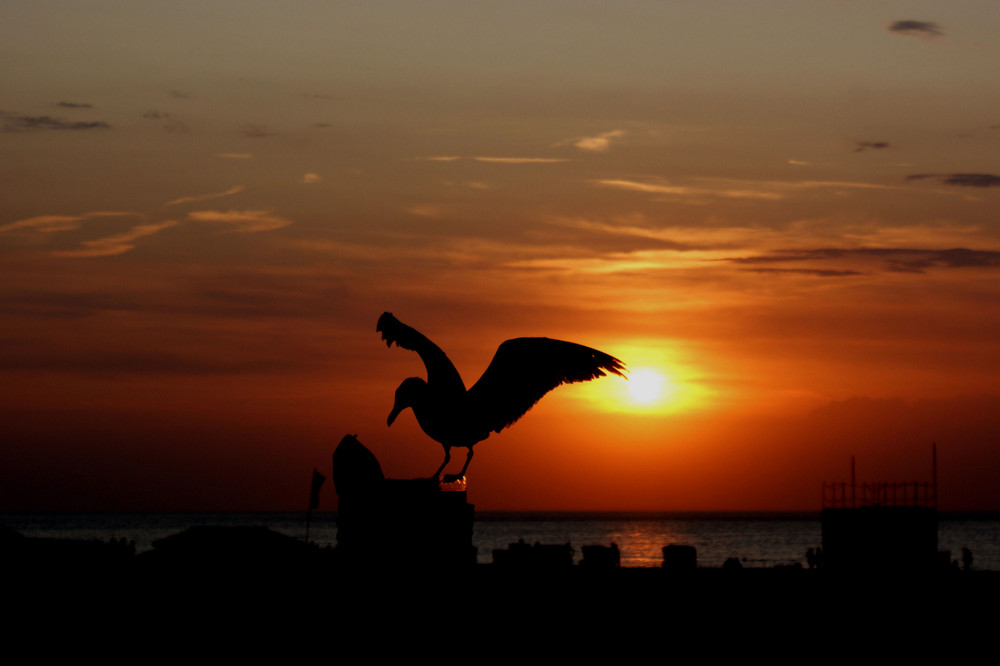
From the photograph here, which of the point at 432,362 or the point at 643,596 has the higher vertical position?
the point at 432,362

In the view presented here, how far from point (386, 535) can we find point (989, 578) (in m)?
17.8

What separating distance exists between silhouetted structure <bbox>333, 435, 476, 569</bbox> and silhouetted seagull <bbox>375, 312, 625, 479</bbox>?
407 mm

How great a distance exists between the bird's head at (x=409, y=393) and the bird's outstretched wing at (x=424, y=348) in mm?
232

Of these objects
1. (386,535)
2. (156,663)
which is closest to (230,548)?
(156,663)

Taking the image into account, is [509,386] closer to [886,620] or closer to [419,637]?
[419,637]

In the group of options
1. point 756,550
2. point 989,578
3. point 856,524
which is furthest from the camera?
point 756,550

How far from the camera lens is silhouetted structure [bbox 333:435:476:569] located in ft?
50.0

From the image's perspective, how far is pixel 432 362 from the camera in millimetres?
15492

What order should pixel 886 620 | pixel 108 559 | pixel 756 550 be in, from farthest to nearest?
pixel 756 550
pixel 108 559
pixel 886 620

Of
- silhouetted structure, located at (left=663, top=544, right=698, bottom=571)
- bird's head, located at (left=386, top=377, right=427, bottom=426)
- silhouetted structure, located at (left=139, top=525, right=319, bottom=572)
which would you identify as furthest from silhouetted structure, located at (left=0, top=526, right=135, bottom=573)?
silhouetted structure, located at (left=663, top=544, right=698, bottom=571)

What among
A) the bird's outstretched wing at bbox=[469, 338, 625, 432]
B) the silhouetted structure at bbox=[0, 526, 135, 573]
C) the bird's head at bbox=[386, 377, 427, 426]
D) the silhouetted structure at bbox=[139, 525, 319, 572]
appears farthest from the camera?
the silhouetted structure at bbox=[0, 526, 135, 573]

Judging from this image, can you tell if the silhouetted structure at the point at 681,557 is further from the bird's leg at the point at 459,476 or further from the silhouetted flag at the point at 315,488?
the bird's leg at the point at 459,476

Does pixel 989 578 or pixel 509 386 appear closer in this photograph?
pixel 509 386

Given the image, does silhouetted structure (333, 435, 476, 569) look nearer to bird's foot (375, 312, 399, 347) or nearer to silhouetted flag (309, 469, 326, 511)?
bird's foot (375, 312, 399, 347)
